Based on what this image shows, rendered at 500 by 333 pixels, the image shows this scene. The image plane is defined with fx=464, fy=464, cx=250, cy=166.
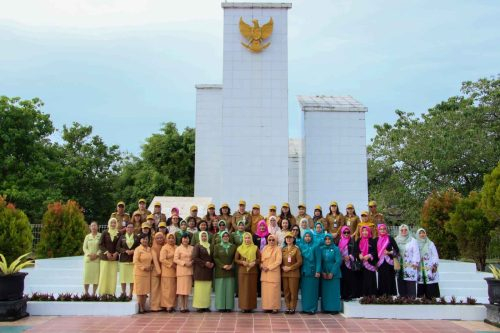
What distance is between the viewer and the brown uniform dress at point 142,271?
23.8ft

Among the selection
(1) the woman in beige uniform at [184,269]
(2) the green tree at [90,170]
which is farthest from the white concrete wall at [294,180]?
(2) the green tree at [90,170]

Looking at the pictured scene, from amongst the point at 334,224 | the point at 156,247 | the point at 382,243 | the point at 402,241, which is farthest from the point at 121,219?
the point at 402,241

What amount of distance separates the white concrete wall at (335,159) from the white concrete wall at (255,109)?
3.49ft

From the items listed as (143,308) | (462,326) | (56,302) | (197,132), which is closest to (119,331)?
(143,308)

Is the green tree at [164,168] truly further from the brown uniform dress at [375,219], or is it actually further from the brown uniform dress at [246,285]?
the brown uniform dress at [246,285]

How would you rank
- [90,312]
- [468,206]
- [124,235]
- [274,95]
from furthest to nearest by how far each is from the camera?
[274,95], [468,206], [124,235], [90,312]

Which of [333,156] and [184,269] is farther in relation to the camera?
[333,156]

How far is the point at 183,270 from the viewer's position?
7.29 meters

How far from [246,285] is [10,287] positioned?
11.4ft

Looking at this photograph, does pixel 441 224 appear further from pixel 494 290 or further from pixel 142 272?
pixel 142 272

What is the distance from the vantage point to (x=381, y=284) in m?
7.51

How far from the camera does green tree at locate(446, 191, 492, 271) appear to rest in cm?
1145

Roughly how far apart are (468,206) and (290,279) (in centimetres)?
651

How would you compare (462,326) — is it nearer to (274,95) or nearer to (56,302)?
(56,302)
